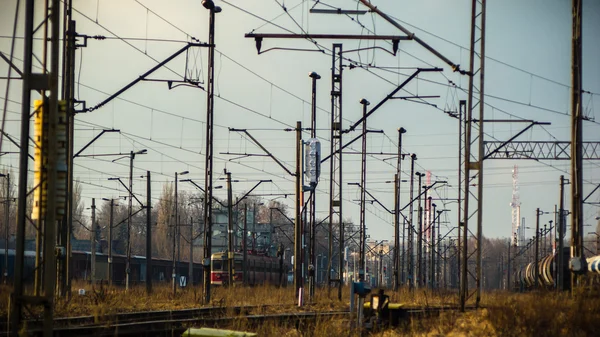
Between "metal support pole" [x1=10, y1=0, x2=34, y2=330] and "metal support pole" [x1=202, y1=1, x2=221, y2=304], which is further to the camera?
"metal support pole" [x1=202, y1=1, x2=221, y2=304]

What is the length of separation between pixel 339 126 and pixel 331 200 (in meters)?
3.31

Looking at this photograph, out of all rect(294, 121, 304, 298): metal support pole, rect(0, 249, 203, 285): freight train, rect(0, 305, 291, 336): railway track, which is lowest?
rect(0, 249, 203, 285): freight train

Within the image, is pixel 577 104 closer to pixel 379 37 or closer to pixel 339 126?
pixel 379 37

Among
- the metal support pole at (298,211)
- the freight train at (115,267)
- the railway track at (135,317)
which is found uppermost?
the metal support pole at (298,211)

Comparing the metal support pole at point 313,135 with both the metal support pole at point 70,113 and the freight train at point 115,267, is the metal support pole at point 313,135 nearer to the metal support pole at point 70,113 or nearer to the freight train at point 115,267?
the metal support pole at point 70,113

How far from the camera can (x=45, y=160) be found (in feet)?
43.8

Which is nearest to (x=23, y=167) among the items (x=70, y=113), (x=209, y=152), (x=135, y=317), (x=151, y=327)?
(x=151, y=327)

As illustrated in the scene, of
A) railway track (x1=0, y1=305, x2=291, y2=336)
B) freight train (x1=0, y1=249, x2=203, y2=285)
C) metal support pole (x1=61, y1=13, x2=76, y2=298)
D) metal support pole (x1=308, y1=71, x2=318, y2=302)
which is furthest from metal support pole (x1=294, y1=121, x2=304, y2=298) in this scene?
freight train (x1=0, y1=249, x2=203, y2=285)

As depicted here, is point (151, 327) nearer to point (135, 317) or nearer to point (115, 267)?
point (135, 317)

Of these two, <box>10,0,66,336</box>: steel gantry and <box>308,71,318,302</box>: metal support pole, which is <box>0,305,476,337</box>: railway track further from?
<box>308,71,318,302</box>: metal support pole

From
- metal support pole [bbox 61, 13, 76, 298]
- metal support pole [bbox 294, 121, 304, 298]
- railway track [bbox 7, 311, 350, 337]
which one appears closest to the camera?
railway track [bbox 7, 311, 350, 337]

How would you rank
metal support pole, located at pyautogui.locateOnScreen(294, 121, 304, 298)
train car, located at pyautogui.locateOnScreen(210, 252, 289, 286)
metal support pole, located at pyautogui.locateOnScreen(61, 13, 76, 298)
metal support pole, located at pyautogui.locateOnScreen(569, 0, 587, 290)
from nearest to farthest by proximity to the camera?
metal support pole, located at pyautogui.locateOnScreen(569, 0, 587, 290) < metal support pole, located at pyautogui.locateOnScreen(61, 13, 76, 298) < metal support pole, located at pyautogui.locateOnScreen(294, 121, 304, 298) < train car, located at pyautogui.locateOnScreen(210, 252, 289, 286)

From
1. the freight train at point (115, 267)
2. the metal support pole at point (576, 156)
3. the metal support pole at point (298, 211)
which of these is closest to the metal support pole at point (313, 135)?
the metal support pole at point (298, 211)

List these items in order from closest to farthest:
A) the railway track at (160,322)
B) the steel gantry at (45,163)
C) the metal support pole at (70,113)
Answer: the steel gantry at (45,163) < the railway track at (160,322) < the metal support pole at (70,113)
